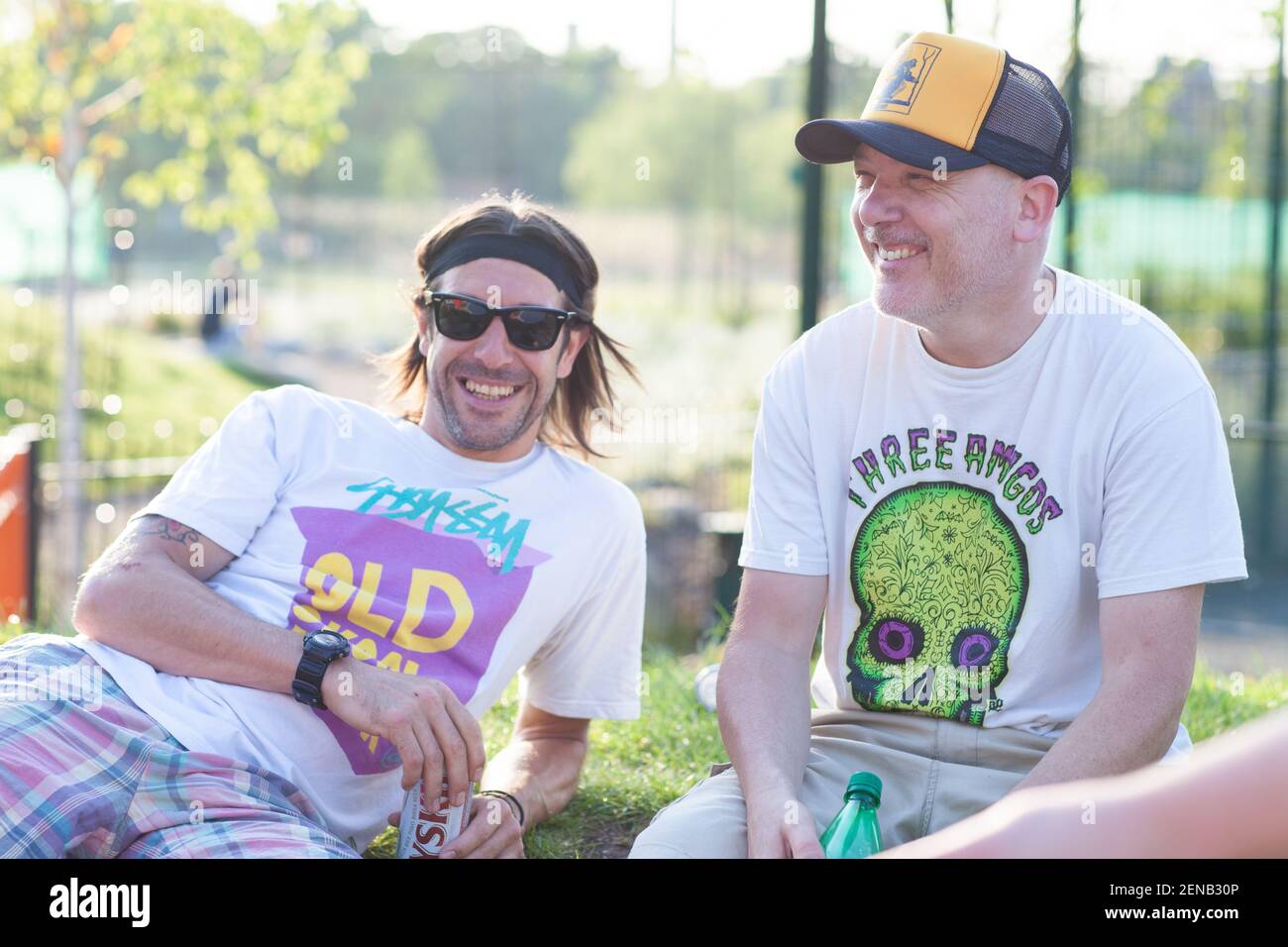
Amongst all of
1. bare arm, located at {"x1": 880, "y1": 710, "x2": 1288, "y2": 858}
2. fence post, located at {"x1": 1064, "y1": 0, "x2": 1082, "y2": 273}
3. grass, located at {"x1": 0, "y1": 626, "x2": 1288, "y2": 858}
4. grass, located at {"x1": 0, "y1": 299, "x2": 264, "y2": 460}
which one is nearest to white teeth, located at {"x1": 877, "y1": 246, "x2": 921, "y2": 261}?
grass, located at {"x1": 0, "y1": 626, "x2": 1288, "y2": 858}

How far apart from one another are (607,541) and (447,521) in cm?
41

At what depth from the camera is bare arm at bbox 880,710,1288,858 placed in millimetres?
1116

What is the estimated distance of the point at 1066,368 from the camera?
9.71 feet

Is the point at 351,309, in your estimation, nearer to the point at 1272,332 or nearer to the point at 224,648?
the point at 1272,332

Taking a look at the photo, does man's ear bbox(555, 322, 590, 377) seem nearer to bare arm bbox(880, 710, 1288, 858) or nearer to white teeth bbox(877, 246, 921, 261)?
white teeth bbox(877, 246, 921, 261)

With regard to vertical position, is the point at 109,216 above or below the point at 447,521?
above

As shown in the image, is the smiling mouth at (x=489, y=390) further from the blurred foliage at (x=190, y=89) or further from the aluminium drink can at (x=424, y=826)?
the blurred foliage at (x=190, y=89)

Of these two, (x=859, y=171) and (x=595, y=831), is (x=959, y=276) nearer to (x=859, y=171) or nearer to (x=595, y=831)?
(x=859, y=171)

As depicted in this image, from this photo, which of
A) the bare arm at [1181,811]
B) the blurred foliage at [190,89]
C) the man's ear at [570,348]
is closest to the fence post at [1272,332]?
the blurred foliage at [190,89]

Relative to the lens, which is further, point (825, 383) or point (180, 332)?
point (180, 332)

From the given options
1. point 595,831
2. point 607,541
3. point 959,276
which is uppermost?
point 959,276

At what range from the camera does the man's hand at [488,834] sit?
3045mm

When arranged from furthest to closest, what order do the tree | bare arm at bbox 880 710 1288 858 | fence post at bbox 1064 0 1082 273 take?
1. the tree
2. fence post at bbox 1064 0 1082 273
3. bare arm at bbox 880 710 1288 858
